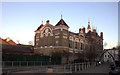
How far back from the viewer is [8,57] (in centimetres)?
2809

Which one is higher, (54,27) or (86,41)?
(54,27)

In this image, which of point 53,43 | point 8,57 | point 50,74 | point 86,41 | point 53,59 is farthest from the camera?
point 86,41

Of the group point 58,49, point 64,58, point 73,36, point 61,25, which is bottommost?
point 64,58

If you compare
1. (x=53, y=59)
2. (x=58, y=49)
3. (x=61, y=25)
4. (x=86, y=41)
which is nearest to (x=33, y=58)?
(x=53, y=59)

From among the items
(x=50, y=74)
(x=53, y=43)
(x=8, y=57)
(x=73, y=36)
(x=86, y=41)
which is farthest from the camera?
(x=86, y=41)

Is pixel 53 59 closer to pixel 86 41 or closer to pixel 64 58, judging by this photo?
pixel 64 58

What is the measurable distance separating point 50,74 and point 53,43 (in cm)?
2624

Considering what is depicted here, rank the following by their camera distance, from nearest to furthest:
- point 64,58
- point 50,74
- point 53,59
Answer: point 50,74
point 53,59
point 64,58

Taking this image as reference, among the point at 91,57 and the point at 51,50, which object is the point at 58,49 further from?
the point at 91,57

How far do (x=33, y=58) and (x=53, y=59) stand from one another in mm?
5731

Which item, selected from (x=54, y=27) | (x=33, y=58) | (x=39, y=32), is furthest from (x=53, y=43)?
(x=33, y=58)

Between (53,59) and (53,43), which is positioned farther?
(53,43)

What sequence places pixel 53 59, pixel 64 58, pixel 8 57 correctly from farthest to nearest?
1. pixel 64 58
2. pixel 53 59
3. pixel 8 57

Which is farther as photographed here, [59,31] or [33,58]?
[59,31]
